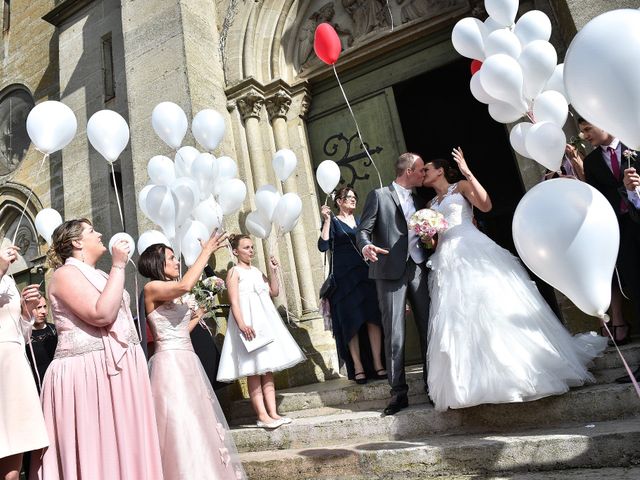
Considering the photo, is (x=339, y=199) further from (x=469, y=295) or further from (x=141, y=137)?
(x=141, y=137)

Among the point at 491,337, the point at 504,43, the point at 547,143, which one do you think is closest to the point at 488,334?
the point at 491,337

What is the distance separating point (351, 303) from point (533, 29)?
8.69 ft

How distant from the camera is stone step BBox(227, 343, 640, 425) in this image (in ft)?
11.0

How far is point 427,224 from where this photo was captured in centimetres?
345

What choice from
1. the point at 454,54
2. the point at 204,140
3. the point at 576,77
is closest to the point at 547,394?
the point at 576,77

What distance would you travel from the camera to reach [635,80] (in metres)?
1.93

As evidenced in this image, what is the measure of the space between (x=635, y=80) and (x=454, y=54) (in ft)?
14.5

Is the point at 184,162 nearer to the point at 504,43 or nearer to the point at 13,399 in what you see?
the point at 13,399

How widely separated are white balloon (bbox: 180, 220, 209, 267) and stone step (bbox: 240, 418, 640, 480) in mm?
1792

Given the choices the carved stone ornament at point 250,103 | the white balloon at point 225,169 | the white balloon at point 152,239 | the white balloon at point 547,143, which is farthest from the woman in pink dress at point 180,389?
the carved stone ornament at point 250,103

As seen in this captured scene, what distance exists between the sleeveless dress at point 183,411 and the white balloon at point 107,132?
1.60 metres

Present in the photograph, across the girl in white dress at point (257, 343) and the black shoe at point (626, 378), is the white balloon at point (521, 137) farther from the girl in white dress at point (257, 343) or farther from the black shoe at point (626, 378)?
the girl in white dress at point (257, 343)

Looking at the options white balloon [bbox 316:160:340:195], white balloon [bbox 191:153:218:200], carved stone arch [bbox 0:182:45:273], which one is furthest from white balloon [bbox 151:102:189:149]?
carved stone arch [bbox 0:182:45:273]

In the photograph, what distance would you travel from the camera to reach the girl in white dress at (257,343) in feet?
13.2
